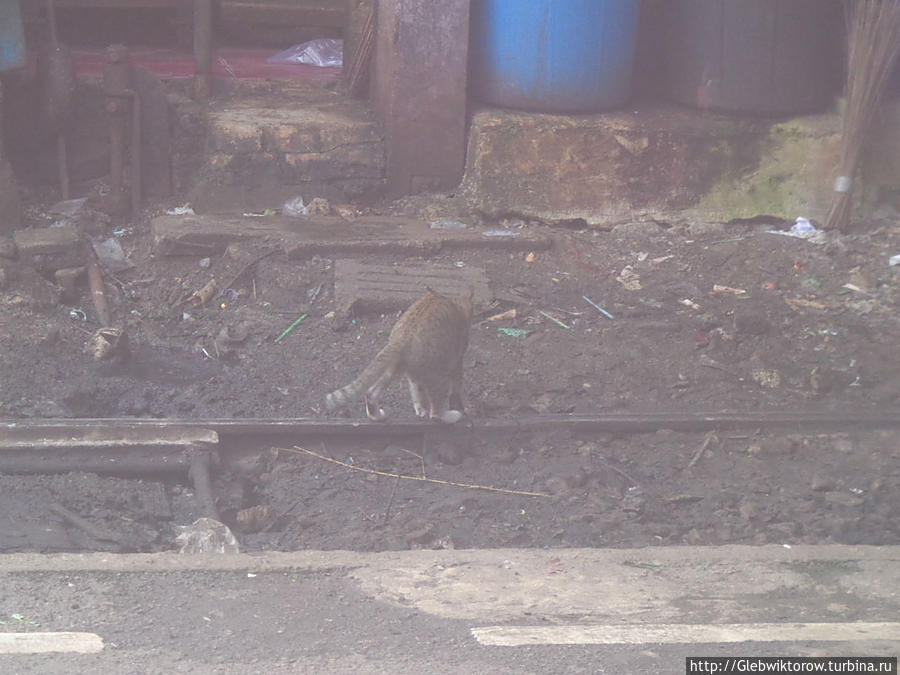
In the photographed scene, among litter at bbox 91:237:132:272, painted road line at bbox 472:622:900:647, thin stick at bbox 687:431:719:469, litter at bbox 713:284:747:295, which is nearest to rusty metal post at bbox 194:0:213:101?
litter at bbox 91:237:132:272

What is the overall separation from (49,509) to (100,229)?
2863 mm

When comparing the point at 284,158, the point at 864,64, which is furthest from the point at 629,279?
the point at 284,158

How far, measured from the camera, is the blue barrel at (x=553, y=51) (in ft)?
20.9

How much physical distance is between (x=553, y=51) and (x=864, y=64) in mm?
1912

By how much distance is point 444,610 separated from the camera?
313cm

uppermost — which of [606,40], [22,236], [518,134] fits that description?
[606,40]

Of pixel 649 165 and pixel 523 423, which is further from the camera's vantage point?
pixel 649 165

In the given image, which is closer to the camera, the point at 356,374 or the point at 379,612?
the point at 379,612

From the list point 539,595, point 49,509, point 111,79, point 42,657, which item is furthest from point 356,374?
point 111,79

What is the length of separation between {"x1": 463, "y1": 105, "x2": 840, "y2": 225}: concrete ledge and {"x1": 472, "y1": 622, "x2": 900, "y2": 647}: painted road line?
3.87 m

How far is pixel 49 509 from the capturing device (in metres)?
3.83

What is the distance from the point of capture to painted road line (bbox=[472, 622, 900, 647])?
2994mm

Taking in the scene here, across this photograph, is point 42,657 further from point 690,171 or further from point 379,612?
point 690,171

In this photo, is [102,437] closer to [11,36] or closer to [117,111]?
[117,111]
